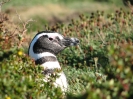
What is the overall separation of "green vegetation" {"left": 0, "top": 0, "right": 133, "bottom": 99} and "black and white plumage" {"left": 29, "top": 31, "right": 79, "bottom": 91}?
448 mm

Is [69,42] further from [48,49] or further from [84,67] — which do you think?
[84,67]

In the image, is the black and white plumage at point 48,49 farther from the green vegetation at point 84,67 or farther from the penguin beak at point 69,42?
the green vegetation at point 84,67

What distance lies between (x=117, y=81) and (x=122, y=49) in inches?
12.5

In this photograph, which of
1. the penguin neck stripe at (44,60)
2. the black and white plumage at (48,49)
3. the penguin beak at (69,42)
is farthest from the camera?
the penguin beak at (69,42)

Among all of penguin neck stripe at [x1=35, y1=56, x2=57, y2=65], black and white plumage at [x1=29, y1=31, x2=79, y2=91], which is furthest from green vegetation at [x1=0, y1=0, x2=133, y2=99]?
penguin neck stripe at [x1=35, y1=56, x2=57, y2=65]

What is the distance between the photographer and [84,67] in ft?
33.2

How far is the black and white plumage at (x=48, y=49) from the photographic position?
8305 mm

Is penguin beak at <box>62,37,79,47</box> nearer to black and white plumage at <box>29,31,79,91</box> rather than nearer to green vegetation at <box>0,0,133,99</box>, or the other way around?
black and white plumage at <box>29,31,79,91</box>

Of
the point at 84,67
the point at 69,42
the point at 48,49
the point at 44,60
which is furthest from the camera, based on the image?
the point at 84,67

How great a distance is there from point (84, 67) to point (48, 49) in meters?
1.52

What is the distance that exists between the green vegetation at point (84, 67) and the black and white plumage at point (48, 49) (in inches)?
17.6

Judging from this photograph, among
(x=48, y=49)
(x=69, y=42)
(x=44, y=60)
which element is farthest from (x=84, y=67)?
(x=44, y=60)

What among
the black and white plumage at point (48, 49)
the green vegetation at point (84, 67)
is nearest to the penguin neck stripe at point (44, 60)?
the black and white plumage at point (48, 49)

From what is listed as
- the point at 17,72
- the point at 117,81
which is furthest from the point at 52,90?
A: the point at 117,81
